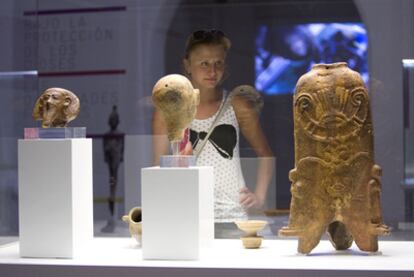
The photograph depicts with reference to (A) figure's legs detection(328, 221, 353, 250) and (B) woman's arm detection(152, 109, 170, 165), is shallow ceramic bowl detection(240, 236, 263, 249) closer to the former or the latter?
(A) figure's legs detection(328, 221, 353, 250)

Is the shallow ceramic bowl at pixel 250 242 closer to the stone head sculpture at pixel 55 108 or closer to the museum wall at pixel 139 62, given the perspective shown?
the museum wall at pixel 139 62

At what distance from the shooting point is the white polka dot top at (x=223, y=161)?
490 cm

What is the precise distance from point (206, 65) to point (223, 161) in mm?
629

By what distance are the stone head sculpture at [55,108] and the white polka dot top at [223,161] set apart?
3.02ft

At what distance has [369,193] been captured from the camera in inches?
154

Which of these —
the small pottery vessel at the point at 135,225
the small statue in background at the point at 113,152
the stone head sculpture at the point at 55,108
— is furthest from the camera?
the small statue in background at the point at 113,152

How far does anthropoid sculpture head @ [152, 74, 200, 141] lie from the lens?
4.02 meters

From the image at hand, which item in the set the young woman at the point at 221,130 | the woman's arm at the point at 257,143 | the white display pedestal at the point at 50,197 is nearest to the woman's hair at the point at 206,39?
the young woman at the point at 221,130

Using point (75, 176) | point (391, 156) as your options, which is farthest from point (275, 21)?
point (75, 176)

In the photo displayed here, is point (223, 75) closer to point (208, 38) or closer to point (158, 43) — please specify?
point (208, 38)

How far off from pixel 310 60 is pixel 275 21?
1.25ft

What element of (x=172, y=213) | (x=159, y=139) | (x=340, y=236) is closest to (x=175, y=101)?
(x=172, y=213)

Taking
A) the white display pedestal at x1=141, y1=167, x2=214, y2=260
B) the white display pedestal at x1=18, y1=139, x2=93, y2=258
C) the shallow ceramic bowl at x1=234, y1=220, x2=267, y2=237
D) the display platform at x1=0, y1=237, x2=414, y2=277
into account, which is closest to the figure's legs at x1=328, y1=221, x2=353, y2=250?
the display platform at x1=0, y1=237, x2=414, y2=277

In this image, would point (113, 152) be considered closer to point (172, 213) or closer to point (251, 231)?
point (251, 231)
